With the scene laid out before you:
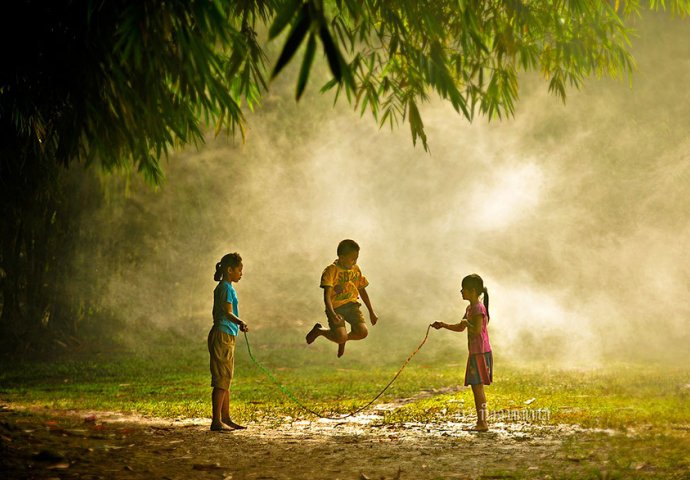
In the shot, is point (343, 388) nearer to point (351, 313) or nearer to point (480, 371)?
point (480, 371)

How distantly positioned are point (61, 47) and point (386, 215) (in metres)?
18.8

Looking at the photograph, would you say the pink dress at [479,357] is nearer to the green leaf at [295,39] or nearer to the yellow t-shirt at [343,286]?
the yellow t-shirt at [343,286]

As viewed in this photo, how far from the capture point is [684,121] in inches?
802

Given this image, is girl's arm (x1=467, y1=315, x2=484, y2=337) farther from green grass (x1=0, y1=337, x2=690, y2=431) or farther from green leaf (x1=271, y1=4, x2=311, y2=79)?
green leaf (x1=271, y1=4, x2=311, y2=79)

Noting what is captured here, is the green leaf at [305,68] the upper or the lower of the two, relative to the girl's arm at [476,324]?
upper

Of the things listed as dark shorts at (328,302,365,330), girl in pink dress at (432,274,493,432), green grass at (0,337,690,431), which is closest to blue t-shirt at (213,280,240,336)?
dark shorts at (328,302,365,330)

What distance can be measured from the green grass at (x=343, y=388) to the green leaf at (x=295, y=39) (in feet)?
17.9

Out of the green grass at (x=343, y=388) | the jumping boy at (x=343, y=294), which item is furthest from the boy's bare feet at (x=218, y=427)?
the jumping boy at (x=343, y=294)

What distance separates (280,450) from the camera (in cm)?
616

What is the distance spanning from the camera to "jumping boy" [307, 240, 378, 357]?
585 centimetres

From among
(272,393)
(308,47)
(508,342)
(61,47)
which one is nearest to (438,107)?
(508,342)

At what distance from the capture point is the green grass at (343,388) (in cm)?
815

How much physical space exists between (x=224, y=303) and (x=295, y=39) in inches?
174

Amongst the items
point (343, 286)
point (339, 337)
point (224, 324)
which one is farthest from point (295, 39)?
point (224, 324)
